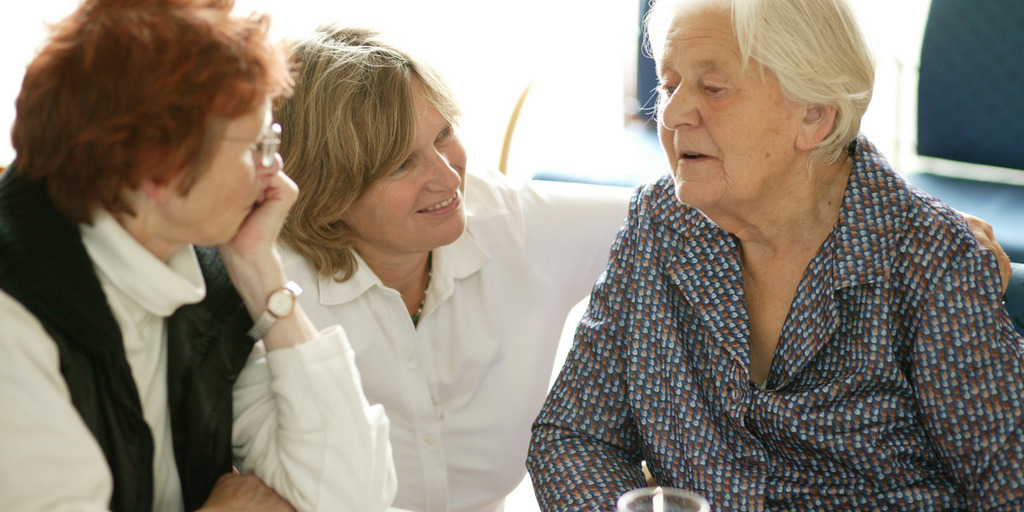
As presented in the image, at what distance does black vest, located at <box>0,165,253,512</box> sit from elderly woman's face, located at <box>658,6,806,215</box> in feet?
2.52

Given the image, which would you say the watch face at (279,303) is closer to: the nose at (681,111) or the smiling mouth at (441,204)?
the smiling mouth at (441,204)

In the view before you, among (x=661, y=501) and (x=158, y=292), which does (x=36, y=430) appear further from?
(x=661, y=501)

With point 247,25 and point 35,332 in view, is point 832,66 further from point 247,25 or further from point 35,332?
point 35,332

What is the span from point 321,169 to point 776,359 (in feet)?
2.82

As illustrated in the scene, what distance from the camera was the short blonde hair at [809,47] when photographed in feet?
4.81

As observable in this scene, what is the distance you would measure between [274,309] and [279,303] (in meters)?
0.01

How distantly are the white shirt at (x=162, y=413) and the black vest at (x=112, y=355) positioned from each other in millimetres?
20

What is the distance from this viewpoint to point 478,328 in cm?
190

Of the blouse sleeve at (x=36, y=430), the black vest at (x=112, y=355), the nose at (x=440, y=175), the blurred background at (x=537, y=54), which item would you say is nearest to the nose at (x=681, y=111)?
the nose at (x=440, y=175)

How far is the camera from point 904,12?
4191 mm

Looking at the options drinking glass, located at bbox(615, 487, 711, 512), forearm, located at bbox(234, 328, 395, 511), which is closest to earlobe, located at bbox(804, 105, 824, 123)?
drinking glass, located at bbox(615, 487, 711, 512)

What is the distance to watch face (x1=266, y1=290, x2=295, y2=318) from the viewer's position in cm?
126

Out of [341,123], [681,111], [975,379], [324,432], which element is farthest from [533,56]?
[324,432]

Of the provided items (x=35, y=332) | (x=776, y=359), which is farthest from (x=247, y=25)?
(x=776, y=359)
